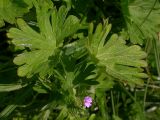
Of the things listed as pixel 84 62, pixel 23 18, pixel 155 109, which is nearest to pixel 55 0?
pixel 23 18

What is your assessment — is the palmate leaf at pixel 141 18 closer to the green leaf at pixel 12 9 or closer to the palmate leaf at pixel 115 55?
the palmate leaf at pixel 115 55

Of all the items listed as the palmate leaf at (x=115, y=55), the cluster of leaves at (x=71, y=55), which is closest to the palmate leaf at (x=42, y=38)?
the cluster of leaves at (x=71, y=55)

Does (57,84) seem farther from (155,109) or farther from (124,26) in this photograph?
(155,109)

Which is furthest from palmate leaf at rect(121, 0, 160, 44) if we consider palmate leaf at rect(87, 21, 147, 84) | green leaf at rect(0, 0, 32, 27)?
green leaf at rect(0, 0, 32, 27)

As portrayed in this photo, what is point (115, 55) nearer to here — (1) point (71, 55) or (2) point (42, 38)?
(1) point (71, 55)

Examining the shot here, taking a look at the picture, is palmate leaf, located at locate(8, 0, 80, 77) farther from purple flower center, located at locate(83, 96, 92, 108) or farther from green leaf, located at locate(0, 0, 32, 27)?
purple flower center, located at locate(83, 96, 92, 108)
